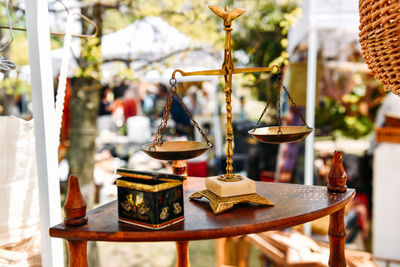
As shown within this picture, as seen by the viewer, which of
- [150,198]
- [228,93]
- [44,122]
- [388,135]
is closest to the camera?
[150,198]

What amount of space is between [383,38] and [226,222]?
→ 62cm

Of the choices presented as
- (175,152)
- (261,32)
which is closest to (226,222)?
(175,152)

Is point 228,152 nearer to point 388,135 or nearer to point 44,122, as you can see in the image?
point 44,122

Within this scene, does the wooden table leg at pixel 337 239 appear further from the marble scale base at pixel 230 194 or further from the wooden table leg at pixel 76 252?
the wooden table leg at pixel 76 252

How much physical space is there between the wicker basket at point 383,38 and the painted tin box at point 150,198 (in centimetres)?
59

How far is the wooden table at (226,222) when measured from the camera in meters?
0.96

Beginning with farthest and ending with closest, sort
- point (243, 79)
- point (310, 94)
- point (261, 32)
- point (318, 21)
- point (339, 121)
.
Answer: point (339, 121) < point (261, 32) < point (243, 79) < point (310, 94) < point (318, 21)

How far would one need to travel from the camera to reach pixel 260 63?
163 inches

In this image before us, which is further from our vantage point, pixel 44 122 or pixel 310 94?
pixel 310 94

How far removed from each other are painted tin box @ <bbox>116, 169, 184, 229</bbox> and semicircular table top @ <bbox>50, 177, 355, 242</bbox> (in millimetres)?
24

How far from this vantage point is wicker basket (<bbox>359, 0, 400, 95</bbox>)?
713mm

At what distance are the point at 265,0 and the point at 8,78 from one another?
2870 millimetres

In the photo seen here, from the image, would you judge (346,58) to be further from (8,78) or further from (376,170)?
(8,78)

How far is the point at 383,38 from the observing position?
2.47ft
